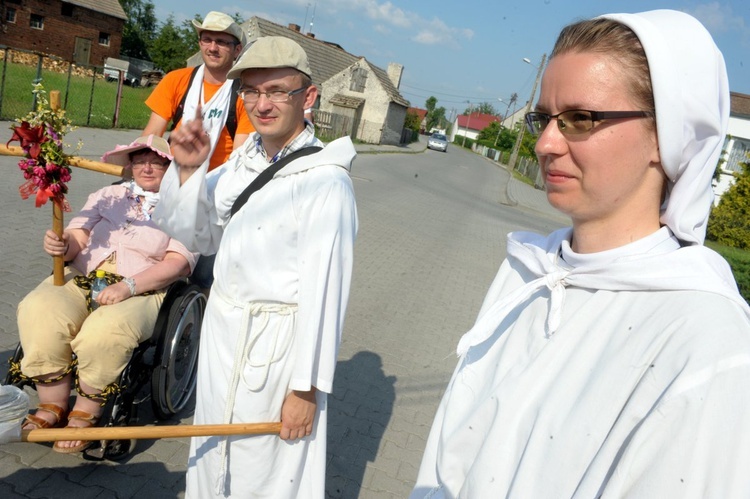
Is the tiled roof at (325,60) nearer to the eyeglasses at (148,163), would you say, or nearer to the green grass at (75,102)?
the green grass at (75,102)

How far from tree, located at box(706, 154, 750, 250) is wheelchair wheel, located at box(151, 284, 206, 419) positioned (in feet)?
60.9

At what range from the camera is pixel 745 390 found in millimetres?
888

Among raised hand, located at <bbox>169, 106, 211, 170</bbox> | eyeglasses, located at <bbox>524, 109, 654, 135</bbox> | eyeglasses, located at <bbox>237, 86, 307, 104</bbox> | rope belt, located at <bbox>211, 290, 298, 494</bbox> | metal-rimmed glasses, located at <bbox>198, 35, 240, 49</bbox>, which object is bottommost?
rope belt, located at <bbox>211, 290, 298, 494</bbox>

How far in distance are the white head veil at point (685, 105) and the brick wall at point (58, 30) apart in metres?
45.9

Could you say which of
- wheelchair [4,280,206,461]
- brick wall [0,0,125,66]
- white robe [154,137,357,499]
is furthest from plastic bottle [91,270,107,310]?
brick wall [0,0,125,66]

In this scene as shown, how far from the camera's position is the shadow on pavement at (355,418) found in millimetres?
3566

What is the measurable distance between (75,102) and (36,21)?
2718cm

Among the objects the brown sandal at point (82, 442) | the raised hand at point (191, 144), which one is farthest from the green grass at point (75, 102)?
the raised hand at point (191, 144)

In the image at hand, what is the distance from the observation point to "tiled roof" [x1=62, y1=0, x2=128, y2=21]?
40.7 m

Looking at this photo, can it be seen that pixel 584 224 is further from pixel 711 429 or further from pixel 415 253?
pixel 415 253

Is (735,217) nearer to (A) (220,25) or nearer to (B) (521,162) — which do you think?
(A) (220,25)

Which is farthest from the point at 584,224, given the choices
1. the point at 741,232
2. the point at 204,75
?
the point at 741,232

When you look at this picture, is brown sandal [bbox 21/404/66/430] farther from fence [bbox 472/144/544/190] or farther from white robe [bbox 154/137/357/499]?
fence [bbox 472/144/544/190]

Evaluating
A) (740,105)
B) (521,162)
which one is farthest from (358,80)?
(740,105)
